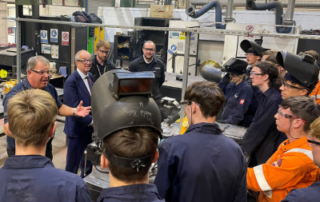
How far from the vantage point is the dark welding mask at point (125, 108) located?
899mm

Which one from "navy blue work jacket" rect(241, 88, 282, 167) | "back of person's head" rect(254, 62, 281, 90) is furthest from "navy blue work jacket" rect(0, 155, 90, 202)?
"back of person's head" rect(254, 62, 281, 90)

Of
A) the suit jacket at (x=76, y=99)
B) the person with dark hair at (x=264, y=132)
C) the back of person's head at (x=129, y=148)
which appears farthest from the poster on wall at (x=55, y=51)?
the back of person's head at (x=129, y=148)

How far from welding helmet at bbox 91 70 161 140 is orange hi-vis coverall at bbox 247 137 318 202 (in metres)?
0.95

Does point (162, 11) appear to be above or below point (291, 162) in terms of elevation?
above

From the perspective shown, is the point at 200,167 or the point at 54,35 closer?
the point at 200,167

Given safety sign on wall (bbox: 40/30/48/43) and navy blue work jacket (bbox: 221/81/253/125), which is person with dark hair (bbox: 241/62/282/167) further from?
Answer: safety sign on wall (bbox: 40/30/48/43)

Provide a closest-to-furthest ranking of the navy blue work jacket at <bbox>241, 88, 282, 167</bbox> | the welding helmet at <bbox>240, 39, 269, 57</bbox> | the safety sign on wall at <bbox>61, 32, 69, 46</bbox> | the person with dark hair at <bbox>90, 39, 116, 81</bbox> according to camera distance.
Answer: the navy blue work jacket at <bbox>241, 88, 282, 167</bbox> < the welding helmet at <bbox>240, 39, 269, 57</bbox> < the person with dark hair at <bbox>90, 39, 116, 81</bbox> < the safety sign on wall at <bbox>61, 32, 69, 46</bbox>

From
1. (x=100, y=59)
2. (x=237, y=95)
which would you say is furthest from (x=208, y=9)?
(x=237, y=95)

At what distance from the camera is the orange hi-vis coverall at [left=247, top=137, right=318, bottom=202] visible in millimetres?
1513

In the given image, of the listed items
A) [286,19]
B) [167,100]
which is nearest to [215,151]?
[167,100]

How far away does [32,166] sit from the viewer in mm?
1094

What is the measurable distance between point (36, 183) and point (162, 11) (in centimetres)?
681

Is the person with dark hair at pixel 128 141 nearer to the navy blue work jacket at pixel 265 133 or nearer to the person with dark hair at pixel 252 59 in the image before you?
the navy blue work jacket at pixel 265 133

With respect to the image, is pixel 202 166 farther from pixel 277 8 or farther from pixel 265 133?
pixel 277 8
